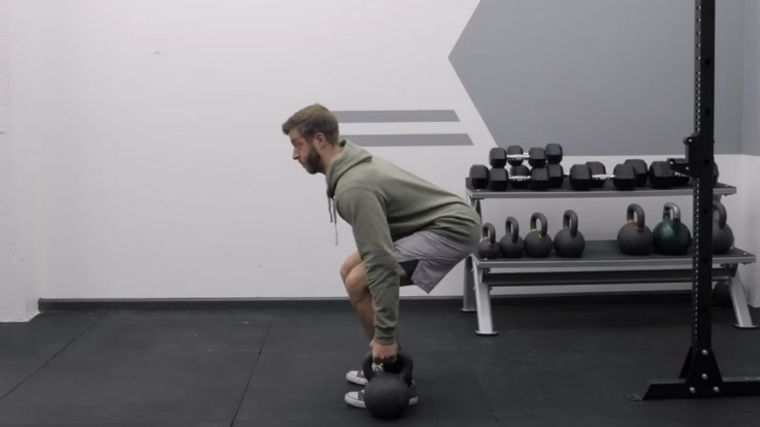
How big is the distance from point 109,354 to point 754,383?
2.65 metres

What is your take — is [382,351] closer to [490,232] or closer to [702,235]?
[702,235]

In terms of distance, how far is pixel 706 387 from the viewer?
3525mm

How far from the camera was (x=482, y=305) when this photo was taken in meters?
4.59

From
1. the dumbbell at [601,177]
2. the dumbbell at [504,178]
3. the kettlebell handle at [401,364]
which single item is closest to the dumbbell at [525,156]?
the dumbbell at [504,178]

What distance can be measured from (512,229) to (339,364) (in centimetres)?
113

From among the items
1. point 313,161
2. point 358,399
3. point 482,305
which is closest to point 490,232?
point 482,305

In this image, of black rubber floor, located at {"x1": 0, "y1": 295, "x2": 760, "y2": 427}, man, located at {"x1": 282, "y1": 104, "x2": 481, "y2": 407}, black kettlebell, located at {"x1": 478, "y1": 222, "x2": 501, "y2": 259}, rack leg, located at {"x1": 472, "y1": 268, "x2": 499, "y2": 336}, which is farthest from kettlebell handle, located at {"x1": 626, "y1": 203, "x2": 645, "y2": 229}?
man, located at {"x1": 282, "y1": 104, "x2": 481, "y2": 407}

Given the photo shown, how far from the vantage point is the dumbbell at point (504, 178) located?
4.61 meters

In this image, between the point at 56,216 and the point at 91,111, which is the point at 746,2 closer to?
the point at 91,111

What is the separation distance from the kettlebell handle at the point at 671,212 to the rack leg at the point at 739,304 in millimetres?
405

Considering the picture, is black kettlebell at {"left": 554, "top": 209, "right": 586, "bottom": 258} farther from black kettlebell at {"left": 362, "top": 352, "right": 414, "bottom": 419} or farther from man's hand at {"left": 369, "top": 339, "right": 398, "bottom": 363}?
man's hand at {"left": 369, "top": 339, "right": 398, "bottom": 363}

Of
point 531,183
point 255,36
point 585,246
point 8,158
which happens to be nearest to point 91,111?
point 8,158

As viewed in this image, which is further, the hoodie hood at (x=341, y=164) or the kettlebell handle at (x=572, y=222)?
the kettlebell handle at (x=572, y=222)

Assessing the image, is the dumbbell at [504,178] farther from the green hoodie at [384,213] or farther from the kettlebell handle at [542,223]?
the green hoodie at [384,213]
